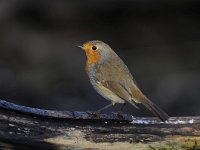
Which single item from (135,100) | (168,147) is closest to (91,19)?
(135,100)

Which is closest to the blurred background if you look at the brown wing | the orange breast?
the orange breast

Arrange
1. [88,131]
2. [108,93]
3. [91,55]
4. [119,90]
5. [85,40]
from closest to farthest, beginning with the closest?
[88,131], [119,90], [108,93], [91,55], [85,40]

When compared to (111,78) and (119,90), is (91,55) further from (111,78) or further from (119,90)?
(119,90)

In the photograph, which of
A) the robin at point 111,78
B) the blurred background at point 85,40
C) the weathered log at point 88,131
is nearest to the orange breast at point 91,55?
the robin at point 111,78

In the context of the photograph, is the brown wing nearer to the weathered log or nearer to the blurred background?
the weathered log

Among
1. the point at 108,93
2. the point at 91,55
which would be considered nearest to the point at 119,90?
the point at 108,93

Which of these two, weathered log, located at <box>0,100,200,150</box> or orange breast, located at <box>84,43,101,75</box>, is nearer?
weathered log, located at <box>0,100,200,150</box>
